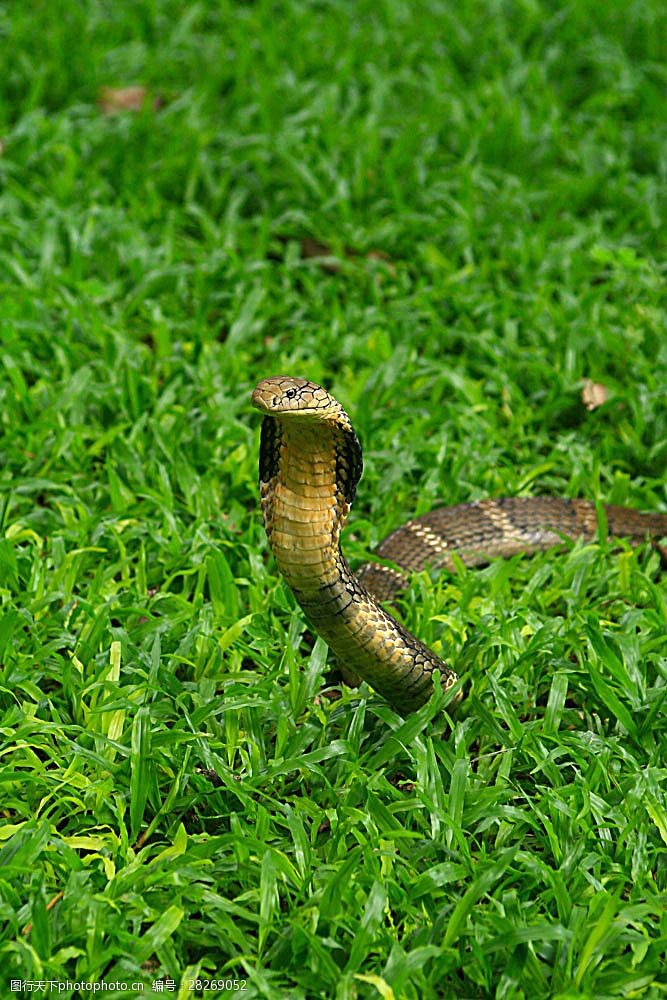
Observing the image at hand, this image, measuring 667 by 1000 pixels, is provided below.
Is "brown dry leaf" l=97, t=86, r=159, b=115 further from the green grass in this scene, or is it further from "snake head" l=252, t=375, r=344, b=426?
"snake head" l=252, t=375, r=344, b=426

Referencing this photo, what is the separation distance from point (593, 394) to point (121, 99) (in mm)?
3315

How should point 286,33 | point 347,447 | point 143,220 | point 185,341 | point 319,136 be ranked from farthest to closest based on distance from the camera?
1. point 286,33
2. point 319,136
3. point 143,220
4. point 185,341
5. point 347,447

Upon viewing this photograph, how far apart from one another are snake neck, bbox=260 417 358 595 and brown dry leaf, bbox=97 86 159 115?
14.2 feet

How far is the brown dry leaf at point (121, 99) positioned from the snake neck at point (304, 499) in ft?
A: 14.2

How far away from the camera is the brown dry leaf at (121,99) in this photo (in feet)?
22.2

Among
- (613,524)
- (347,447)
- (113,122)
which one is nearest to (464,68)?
(113,122)

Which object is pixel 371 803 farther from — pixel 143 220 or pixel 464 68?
pixel 464 68

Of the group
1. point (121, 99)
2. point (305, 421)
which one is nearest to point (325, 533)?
point (305, 421)

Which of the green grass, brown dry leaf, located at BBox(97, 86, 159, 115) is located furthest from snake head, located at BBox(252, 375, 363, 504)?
brown dry leaf, located at BBox(97, 86, 159, 115)

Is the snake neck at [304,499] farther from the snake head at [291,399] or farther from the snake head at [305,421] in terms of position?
the snake head at [291,399]

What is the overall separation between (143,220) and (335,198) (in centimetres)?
94

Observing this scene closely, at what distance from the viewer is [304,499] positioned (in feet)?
9.68

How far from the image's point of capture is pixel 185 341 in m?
5.39

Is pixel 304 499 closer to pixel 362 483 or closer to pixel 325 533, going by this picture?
pixel 325 533
